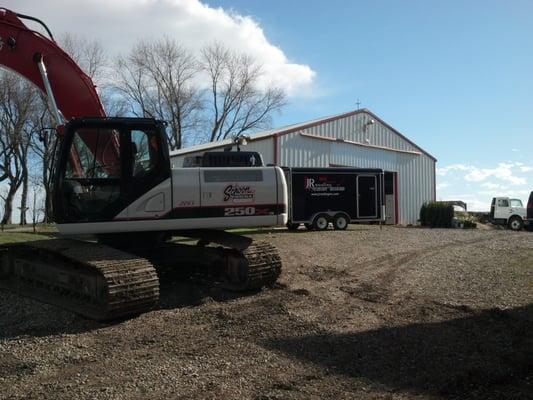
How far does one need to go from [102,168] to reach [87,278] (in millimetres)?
1635

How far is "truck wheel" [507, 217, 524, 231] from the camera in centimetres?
3130

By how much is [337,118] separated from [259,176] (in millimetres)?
23342

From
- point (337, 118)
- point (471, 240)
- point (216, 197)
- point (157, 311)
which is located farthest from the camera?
point (337, 118)

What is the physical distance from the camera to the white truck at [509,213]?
31.3 m

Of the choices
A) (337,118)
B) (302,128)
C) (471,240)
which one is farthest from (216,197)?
(337,118)

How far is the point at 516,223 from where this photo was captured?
31.4 meters

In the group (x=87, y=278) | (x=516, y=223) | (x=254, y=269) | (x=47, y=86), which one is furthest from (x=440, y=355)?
(x=516, y=223)

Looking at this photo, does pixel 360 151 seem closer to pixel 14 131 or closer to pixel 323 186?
pixel 323 186

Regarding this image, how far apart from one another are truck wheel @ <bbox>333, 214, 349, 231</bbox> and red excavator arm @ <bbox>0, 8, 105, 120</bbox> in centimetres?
1397

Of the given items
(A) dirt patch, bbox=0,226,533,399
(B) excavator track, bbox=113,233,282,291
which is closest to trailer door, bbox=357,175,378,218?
(A) dirt patch, bbox=0,226,533,399

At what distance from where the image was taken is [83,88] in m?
9.74

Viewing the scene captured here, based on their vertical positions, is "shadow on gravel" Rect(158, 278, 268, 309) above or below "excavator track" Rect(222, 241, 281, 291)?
below

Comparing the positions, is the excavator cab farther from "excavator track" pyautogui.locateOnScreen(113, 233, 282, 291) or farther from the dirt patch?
the dirt patch

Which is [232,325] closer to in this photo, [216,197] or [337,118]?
[216,197]
